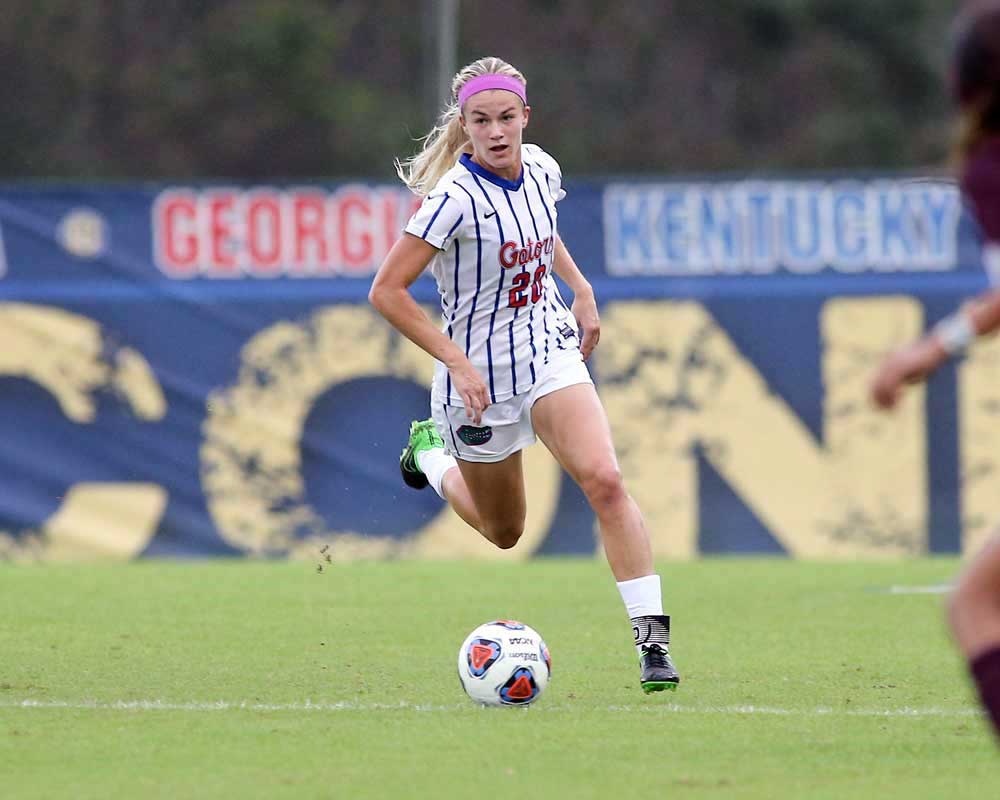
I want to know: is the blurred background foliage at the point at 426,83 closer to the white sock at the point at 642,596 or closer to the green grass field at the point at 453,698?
the green grass field at the point at 453,698

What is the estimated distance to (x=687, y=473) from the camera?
14430 millimetres

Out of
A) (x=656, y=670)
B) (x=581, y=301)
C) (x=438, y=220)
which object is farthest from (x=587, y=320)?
(x=656, y=670)

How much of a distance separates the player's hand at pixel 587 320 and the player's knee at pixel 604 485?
0.91m

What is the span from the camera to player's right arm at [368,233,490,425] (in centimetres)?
737

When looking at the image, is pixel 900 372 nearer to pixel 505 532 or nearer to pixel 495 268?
pixel 495 268

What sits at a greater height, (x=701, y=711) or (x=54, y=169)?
(x=54, y=169)

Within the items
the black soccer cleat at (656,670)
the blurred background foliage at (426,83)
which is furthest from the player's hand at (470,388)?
the blurred background foliage at (426,83)

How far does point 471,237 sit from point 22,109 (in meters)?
31.7

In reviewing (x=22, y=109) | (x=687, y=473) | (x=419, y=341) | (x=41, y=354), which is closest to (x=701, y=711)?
(x=419, y=341)

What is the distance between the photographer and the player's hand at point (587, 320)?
8188 millimetres

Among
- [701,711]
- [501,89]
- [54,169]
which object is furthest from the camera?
[54,169]

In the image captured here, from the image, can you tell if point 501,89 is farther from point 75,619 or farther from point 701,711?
point 75,619

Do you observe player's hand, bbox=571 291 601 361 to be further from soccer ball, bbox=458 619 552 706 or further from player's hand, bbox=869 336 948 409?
player's hand, bbox=869 336 948 409

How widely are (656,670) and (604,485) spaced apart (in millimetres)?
668
